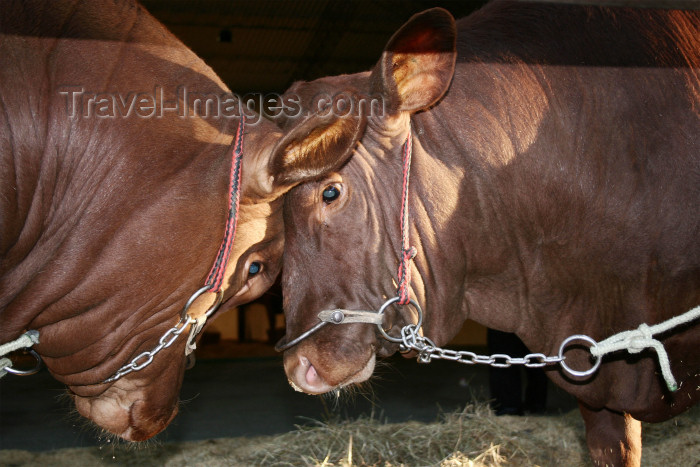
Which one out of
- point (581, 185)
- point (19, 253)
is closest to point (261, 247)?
point (19, 253)

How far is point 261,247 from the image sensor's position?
2.69 meters

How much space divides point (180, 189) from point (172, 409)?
1026 millimetres

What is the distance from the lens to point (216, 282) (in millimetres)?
2484

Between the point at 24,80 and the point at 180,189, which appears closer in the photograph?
the point at 24,80

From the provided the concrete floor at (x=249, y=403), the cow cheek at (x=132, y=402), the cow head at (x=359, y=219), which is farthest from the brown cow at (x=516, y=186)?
the concrete floor at (x=249, y=403)

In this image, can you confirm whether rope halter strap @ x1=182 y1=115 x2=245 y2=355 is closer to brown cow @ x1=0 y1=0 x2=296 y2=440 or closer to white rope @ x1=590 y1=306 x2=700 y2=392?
brown cow @ x1=0 y1=0 x2=296 y2=440

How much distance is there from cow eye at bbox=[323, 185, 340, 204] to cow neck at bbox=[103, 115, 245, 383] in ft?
0.97

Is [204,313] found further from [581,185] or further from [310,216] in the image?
[581,185]

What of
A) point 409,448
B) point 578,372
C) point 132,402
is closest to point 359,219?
point 578,372

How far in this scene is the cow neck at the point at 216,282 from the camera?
2389mm

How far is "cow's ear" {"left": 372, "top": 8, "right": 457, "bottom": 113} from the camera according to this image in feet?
7.50

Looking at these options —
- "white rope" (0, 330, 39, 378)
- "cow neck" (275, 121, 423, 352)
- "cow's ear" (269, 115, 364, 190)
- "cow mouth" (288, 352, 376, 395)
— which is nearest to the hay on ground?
"cow mouth" (288, 352, 376, 395)

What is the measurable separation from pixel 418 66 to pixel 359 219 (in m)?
0.56

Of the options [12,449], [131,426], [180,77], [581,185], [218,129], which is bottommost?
[12,449]
